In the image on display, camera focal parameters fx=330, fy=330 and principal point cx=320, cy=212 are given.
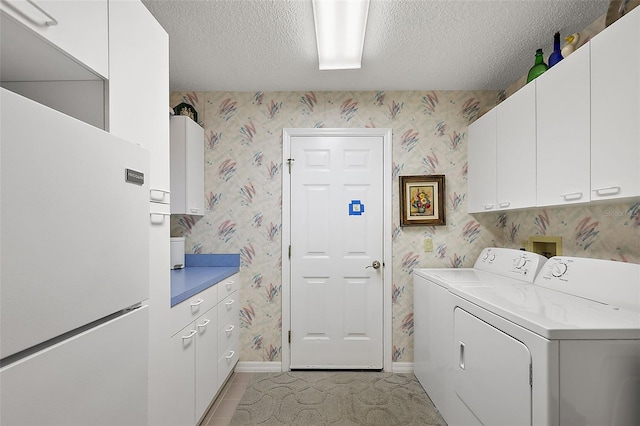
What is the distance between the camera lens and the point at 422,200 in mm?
2930

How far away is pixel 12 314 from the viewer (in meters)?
0.61

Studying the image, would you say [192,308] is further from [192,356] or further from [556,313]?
[556,313]

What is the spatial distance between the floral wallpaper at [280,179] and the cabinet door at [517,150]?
606 millimetres

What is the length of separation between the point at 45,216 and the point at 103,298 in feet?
0.91

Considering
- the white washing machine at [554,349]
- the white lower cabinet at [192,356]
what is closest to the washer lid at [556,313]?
the white washing machine at [554,349]

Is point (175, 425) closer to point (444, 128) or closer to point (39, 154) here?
point (39, 154)

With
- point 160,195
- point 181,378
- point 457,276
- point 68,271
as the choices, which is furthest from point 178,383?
point 457,276

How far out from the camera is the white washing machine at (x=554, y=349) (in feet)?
3.84

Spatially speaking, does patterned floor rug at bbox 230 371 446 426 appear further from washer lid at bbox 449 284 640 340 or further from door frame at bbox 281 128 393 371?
washer lid at bbox 449 284 640 340

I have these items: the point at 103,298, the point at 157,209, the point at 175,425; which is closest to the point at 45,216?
the point at 103,298

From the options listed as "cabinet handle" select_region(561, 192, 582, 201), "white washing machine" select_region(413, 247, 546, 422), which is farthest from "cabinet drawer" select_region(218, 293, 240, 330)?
"cabinet handle" select_region(561, 192, 582, 201)

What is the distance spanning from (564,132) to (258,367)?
9.19 ft

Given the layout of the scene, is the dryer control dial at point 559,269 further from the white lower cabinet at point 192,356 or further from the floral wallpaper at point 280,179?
the white lower cabinet at point 192,356

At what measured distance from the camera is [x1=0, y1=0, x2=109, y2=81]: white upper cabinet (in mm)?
822
